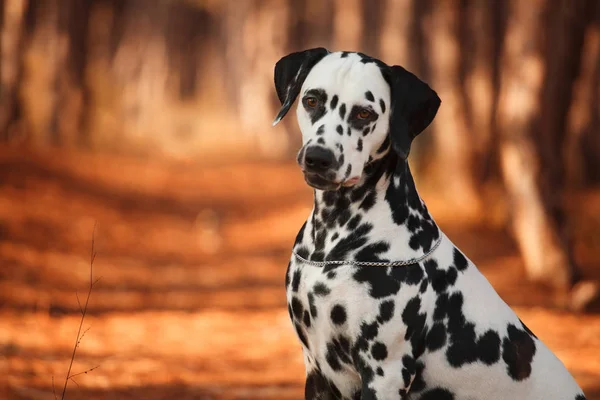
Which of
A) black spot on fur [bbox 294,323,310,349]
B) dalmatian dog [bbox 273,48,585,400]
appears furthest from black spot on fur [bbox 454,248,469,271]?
black spot on fur [bbox 294,323,310,349]

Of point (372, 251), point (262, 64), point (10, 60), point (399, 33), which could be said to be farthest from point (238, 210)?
point (262, 64)

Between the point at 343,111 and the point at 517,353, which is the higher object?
the point at 343,111

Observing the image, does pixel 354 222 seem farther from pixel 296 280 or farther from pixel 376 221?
pixel 296 280

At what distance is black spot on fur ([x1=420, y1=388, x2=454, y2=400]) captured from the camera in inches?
145

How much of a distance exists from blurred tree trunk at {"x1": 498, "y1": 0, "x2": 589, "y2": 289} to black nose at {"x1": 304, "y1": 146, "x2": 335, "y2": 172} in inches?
262

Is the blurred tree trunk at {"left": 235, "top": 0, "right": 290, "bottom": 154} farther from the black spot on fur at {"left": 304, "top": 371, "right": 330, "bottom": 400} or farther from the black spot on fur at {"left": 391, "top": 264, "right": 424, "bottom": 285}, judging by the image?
the black spot on fur at {"left": 391, "top": 264, "right": 424, "bottom": 285}

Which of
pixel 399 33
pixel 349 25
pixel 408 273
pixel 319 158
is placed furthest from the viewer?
pixel 349 25

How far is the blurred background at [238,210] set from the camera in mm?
7316

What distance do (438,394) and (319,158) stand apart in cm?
119

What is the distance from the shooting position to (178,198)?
17500mm

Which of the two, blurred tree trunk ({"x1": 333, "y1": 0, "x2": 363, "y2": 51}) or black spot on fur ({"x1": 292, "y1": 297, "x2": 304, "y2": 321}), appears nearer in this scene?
black spot on fur ({"x1": 292, "y1": 297, "x2": 304, "y2": 321})

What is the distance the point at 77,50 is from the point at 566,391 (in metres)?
19.0

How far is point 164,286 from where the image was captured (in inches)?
403

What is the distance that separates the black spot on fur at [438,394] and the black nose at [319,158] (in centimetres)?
111
